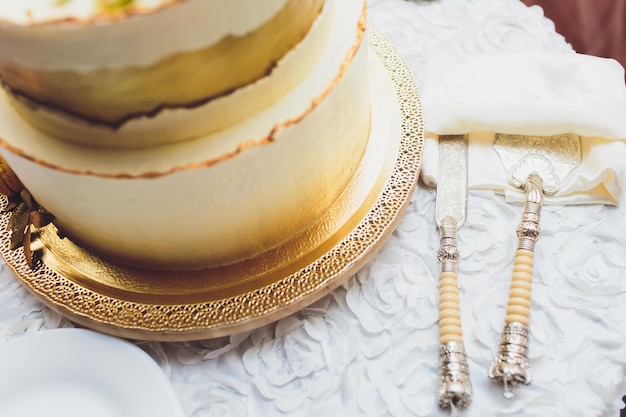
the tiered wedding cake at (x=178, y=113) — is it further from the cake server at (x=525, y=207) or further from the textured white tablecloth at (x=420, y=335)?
the cake server at (x=525, y=207)

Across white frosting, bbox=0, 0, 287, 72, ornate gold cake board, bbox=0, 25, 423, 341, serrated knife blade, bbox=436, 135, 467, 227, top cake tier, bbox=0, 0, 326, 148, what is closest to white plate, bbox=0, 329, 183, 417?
ornate gold cake board, bbox=0, 25, 423, 341

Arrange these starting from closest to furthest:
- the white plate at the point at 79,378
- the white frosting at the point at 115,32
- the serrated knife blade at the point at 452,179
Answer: the white frosting at the point at 115,32 < the white plate at the point at 79,378 < the serrated knife blade at the point at 452,179

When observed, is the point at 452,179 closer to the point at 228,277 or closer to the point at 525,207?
the point at 525,207

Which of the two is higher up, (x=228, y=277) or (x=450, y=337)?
(x=228, y=277)

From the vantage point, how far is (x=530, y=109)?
3.83 ft

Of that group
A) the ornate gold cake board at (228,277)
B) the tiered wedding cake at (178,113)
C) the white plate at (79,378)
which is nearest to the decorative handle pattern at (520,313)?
the ornate gold cake board at (228,277)

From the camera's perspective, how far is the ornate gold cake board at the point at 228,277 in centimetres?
95

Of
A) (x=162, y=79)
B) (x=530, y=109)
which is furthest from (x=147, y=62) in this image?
(x=530, y=109)

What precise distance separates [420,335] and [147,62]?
24.2 inches

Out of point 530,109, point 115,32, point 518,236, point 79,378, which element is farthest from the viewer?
point 530,109

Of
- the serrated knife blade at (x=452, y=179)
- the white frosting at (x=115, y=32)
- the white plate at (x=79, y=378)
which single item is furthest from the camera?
the serrated knife blade at (x=452, y=179)

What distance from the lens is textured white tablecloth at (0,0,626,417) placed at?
923 mm

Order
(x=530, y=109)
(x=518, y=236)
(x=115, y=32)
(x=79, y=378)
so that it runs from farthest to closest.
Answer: (x=530, y=109) < (x=518, y=236) < (x=79, y=378) < (x=115, y=32)

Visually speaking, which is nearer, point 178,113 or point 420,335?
point 178,113
